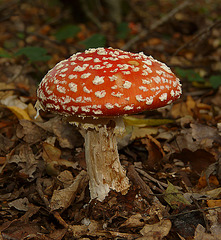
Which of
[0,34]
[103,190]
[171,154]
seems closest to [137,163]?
[171,154]

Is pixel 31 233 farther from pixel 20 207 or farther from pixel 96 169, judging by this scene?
pixel 96 169

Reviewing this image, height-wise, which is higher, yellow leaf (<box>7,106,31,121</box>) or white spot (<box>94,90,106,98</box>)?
white spot (<box>94,90,106,98</box>)

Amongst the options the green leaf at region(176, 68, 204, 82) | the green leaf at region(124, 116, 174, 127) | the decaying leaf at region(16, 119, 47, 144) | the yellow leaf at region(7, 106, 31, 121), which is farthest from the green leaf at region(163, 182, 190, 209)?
the green leaf at region(176, 68, 204, 82)

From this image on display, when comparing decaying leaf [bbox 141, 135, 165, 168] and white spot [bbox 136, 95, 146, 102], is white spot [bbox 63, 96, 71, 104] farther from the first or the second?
decaying leaf [bbox 141, 135, 165, 168]

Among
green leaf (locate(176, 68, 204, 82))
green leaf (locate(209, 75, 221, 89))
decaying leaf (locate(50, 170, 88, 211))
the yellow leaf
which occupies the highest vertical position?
green leaf (locate(176, 68, 204, 82))

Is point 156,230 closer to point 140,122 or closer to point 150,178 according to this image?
point 150,178

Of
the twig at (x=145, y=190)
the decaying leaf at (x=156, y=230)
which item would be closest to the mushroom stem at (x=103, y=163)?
the twig at (x=145, y=190)
